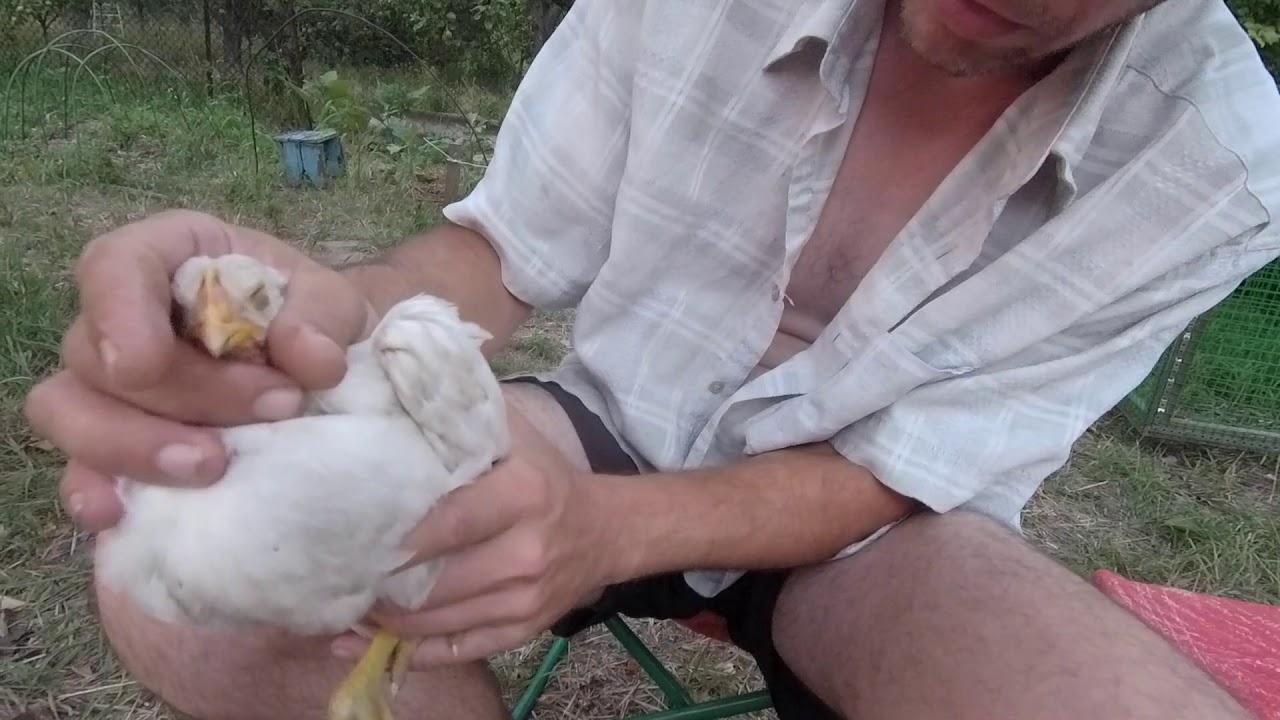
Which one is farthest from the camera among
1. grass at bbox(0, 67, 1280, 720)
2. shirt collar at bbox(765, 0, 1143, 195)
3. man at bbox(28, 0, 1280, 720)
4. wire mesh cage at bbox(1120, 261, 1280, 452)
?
wire mesh cage at bbox(1120, 261, 1280, 452)

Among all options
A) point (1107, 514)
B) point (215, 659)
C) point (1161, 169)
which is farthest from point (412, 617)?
point (1107, 514)

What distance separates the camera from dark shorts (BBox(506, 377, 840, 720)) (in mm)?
1222

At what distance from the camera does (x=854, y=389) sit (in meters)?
1.18

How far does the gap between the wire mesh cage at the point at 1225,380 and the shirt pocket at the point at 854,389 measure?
1.79m

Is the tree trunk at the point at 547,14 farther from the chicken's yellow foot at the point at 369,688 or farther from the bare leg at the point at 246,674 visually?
the chicken's yellow foot at the point at 369,688

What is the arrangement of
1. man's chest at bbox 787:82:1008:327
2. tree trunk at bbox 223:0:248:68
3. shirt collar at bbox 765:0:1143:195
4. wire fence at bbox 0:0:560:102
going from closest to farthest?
shirt collar at bbox 765:0:1143:195 < man's chest at bbox 787:82:1008:327 < wire fence at bbox 0:0:560:102 < tree trunk at bbox 223:0:248:68

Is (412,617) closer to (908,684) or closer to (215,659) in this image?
(215,659)

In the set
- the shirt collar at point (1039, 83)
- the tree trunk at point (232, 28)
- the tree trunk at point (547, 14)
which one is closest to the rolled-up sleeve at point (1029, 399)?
the shirt collar at point (1039, 83)

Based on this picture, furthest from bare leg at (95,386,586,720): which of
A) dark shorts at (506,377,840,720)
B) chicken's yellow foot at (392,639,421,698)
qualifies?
dark shorts at (506,377,840,720)

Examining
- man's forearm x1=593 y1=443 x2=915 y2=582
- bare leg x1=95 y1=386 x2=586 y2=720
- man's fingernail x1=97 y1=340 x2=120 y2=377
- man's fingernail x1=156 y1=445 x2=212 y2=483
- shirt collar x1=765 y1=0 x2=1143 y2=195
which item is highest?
shirt collar x1=765 y1=0 x2=1143 y2=195

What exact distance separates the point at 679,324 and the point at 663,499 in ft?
1.05

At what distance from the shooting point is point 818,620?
1174mm

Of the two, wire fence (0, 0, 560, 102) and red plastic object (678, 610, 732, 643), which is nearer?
red plastic object (678, 610, 732, 643)

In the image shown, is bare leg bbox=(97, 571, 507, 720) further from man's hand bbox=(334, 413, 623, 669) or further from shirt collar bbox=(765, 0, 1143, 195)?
shirt collar bbox=(765, 0, 1143, 195)
